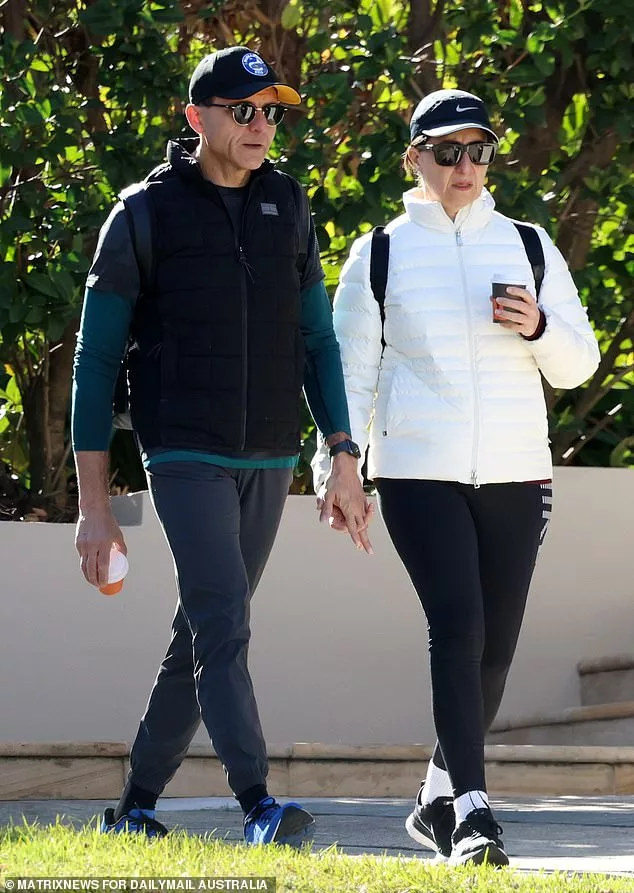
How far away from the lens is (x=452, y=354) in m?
4.60

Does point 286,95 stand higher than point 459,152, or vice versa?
point 286,95

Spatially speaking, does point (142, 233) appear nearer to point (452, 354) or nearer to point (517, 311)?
point (452, 354)

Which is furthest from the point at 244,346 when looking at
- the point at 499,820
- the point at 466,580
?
the point at 499,820

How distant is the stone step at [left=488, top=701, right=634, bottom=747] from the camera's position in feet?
26.2

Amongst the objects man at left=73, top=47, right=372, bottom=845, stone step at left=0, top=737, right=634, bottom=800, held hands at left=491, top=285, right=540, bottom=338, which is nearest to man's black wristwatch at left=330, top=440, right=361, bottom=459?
man at left=73, top=47, right=372, bottom=845

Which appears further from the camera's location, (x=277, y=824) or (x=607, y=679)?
(x=607, y=679)

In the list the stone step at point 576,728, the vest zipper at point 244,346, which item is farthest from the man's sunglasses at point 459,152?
the stone step at point 576,728

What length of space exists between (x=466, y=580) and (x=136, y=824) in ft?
3.63

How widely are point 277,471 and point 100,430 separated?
49 centimetres

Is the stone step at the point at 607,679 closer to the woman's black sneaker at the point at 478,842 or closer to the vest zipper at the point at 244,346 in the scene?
the woman's black sneaker at the point at 478,842

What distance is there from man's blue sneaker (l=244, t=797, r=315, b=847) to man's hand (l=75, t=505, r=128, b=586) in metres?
0.72

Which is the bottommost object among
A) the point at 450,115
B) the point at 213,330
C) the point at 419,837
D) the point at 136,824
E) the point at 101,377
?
the point at 419,837

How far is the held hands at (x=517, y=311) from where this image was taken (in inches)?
177

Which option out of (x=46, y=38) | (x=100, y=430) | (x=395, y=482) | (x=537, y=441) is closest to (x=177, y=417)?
(x=100, y=430)
